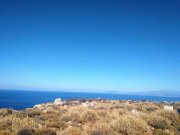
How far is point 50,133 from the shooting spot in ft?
32.7

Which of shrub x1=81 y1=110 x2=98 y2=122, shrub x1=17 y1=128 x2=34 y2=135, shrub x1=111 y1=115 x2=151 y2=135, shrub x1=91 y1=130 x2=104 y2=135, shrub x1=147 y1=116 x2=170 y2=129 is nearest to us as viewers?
shrub x1=17 y1=128 x2=34 y2=135

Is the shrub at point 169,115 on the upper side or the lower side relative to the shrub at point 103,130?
upper

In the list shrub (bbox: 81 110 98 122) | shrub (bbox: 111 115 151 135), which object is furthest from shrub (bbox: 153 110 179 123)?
shrub (bbox: 81 110 98 122)

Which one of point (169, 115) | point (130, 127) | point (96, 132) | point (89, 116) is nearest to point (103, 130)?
point (96, 132)

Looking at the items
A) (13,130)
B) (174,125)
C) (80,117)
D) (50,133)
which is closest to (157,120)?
(174,125)

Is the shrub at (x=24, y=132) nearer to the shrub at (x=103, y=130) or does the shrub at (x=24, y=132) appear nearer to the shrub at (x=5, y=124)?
the shrub at (x=5, y=124)

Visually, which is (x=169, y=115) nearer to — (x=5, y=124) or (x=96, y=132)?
(x=96, y=132)

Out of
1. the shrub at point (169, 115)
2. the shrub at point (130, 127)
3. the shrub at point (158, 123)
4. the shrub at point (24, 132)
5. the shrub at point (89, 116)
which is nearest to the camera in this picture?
the shrub at point (24, 132)

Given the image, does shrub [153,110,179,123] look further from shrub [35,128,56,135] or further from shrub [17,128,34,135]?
shrub [17,128,34,135]

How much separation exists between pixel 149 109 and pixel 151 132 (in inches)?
353

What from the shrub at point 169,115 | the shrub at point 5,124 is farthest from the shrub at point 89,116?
the shrub at point 5,124

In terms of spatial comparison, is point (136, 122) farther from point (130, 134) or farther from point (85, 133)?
point (85, 133)

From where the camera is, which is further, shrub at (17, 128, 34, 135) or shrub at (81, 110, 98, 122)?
shrub at (81, 110, 98, 122)

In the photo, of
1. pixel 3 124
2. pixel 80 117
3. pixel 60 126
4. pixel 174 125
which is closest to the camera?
pixel 3 124
